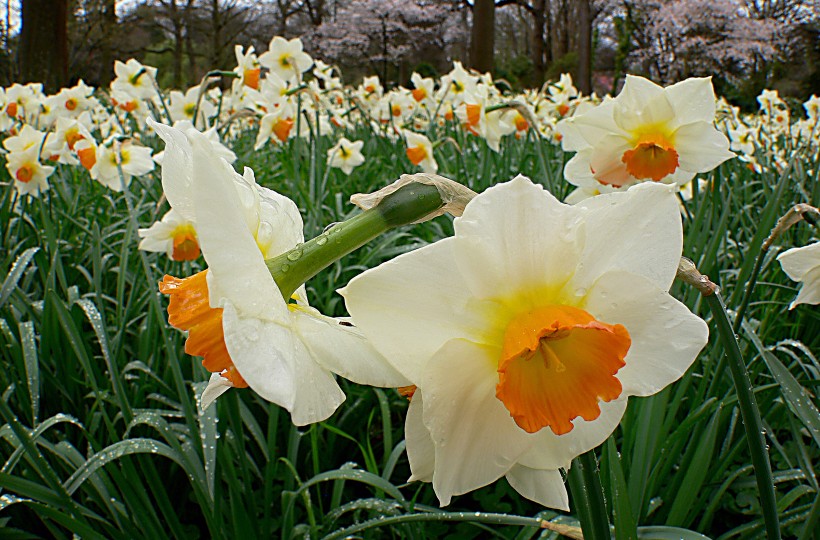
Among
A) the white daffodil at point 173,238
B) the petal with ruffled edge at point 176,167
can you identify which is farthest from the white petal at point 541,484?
the white daffodil at point 173,238

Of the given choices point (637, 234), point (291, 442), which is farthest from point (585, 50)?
point (637, 234)

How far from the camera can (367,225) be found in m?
0.56

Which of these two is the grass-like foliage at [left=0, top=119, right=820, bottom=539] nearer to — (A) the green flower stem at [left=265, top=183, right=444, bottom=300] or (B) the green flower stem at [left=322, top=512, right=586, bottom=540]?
(B) the green flower stem at [left=322, top=512, right=586, bottom=540]

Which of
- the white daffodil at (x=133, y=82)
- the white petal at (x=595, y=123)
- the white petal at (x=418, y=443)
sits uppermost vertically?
the white daffodil at (x=133, y=82)

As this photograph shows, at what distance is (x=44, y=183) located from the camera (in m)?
2.94

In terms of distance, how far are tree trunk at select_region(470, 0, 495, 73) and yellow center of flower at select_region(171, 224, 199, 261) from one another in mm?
11229

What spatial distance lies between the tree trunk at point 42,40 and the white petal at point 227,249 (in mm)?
9065

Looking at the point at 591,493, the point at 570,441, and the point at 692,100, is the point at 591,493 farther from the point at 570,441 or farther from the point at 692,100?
the point at 692,100

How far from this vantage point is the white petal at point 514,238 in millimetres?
542

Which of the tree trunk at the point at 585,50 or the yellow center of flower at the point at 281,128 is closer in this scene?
the yellow center of flower at the point at 281,128

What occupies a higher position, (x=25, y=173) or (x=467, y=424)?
(x=25, y=173)

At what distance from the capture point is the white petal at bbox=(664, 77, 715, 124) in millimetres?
1623

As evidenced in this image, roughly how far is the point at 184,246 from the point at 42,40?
7967mm

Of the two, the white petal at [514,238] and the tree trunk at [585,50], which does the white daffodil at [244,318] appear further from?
the tree trunk at [585,50]
